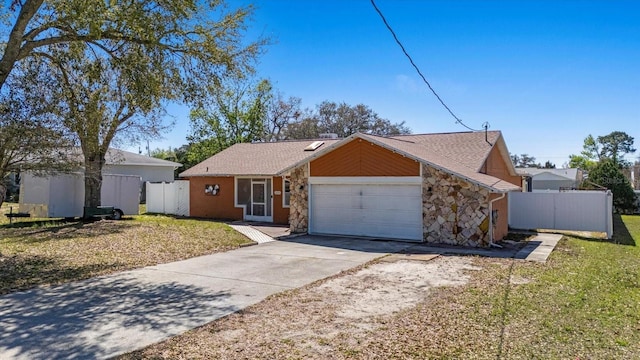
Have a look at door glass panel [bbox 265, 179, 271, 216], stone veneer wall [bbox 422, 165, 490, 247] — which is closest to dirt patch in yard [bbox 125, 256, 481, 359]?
stone veneer wall [bbox 422, 165, 490, 247]

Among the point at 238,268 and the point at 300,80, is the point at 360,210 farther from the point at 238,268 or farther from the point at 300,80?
the point at 300,80

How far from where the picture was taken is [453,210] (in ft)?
43.8

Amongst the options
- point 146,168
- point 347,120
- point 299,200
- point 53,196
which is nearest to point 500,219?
point 299,200

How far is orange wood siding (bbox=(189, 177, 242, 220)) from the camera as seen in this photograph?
2117cm

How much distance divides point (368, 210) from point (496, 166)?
6.37m

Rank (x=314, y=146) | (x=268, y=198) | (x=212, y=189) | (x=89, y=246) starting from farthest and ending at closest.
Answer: (x=314, y=146) → (x=212, y=189) → (x=268, y=198) → (x=89, y=246)

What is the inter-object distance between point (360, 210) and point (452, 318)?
9.26 meters

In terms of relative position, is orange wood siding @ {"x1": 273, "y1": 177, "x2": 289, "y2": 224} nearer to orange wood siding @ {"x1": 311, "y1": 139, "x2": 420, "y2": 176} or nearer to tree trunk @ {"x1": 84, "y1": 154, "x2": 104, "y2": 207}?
orange wood siding @ {"x1": 311, "y1": 139, "x2": 420, "y2": 176}

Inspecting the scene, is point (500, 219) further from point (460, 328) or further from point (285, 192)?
point (460, 328)

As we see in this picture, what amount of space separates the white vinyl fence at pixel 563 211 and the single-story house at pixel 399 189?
164cm

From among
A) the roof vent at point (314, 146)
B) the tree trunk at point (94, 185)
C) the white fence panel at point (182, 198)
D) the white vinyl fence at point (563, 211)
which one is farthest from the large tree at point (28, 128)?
the white vinyl fence at point (563, 211)

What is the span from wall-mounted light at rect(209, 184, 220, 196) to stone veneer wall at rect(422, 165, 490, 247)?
1142 centimetres

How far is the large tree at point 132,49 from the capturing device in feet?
29.7

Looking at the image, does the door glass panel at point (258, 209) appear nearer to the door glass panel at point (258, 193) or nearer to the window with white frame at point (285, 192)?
the door glass panel at point (258, 193)
